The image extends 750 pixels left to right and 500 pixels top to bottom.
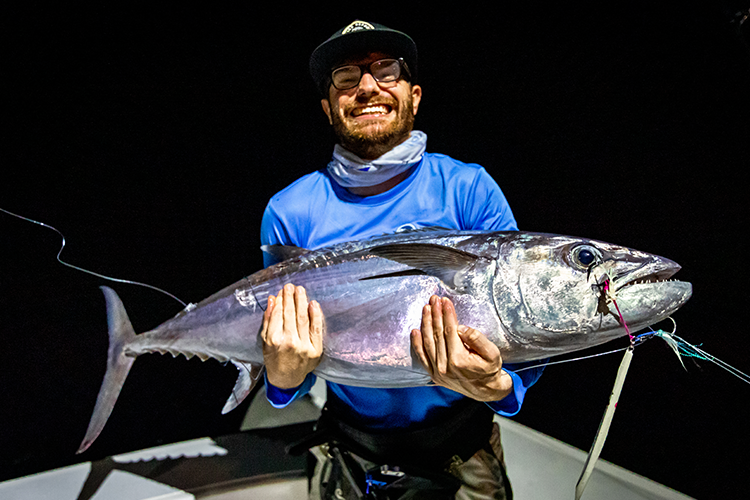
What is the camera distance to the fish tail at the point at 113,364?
1.18 meters

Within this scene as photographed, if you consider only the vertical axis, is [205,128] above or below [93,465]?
above

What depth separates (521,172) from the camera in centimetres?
173

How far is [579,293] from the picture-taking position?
827mm

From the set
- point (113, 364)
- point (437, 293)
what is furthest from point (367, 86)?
point (113, 364)

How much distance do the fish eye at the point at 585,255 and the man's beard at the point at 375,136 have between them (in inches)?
25.0

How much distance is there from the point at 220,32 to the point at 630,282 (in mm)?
1939

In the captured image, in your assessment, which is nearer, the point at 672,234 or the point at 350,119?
the point at 350,119

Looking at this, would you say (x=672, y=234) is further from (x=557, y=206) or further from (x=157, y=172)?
(x=157, y=172)

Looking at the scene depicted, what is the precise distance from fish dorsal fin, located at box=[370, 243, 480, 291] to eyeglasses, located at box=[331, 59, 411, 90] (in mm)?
641

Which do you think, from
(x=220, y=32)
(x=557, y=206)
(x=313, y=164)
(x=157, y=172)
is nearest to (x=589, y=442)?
(x=557, y=206)

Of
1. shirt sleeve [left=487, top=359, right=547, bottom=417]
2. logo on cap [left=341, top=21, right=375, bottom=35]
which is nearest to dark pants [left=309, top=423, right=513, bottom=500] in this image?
shirt sleeve [left=487, top=359, right=547, bottom=417]

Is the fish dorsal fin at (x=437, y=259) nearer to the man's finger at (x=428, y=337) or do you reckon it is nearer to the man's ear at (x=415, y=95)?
the man's finger at (x=428, y=337)

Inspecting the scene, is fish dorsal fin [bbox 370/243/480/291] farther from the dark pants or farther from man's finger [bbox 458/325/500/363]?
the dark pants

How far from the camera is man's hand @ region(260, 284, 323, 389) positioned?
0.95 m
